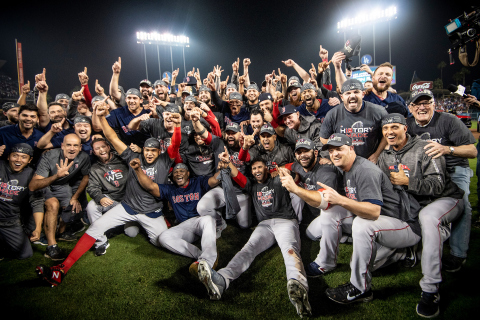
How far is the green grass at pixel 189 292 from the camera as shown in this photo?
2672mm

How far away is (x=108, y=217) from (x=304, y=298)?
3.38 m

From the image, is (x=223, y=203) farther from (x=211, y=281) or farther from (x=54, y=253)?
(x=54, y=253)

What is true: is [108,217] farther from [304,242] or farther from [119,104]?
[119,104]

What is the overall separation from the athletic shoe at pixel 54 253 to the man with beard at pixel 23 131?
2.24 m

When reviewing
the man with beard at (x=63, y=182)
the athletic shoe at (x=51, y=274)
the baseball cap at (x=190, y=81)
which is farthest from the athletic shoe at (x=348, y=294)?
the baseball cap at (x=190, y=81)

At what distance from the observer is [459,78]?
174 ft

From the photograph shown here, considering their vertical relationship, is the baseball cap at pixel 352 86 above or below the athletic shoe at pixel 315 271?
above

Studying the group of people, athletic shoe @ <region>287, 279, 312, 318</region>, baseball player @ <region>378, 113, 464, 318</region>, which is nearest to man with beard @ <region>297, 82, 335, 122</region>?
the group of people

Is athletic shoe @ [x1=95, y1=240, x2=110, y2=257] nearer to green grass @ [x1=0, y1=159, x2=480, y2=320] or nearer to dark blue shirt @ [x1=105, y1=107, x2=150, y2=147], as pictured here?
green grass @ [x1=0, y1=159, x2=480, y2=320]

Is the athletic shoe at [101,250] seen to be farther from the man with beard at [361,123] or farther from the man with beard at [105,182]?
the man with beard at [361,123]

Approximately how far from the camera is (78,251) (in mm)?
3688

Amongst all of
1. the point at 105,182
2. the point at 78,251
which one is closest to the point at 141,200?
the point at 105,182

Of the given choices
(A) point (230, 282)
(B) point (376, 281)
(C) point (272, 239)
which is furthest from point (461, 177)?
(A) point (230, 282)

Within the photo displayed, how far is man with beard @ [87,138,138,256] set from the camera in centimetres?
455
